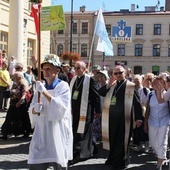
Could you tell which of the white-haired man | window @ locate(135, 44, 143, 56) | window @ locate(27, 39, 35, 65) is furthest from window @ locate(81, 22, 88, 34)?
the white-haired man

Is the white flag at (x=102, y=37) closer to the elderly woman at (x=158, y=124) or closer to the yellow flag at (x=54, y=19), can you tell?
the yellow flag at (x=54, y=19)

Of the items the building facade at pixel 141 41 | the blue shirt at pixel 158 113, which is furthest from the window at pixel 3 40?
the building facade at pixel 141 41

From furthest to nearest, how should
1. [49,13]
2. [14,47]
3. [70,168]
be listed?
[14,47] < [49,13] < [70,168]

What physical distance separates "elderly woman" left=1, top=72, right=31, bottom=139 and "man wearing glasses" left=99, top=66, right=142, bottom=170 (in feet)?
8.46

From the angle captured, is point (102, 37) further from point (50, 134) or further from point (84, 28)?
point (84, 28)

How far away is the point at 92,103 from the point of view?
696 centimetres

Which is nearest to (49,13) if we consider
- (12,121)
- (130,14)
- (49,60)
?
(12,121)

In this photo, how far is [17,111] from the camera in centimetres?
873

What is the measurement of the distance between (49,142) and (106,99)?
2440 mm

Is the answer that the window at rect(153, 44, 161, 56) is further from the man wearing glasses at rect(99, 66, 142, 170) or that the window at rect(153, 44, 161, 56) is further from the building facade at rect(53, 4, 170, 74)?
the man wearing glasses at rect(99, 66, 142, 170)

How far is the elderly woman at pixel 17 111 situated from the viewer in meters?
8.40

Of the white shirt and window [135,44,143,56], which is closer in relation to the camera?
the white shirt

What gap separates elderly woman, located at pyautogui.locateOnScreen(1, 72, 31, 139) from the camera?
27.6ft

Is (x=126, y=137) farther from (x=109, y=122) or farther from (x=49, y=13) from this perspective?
(x=49, y=13)
